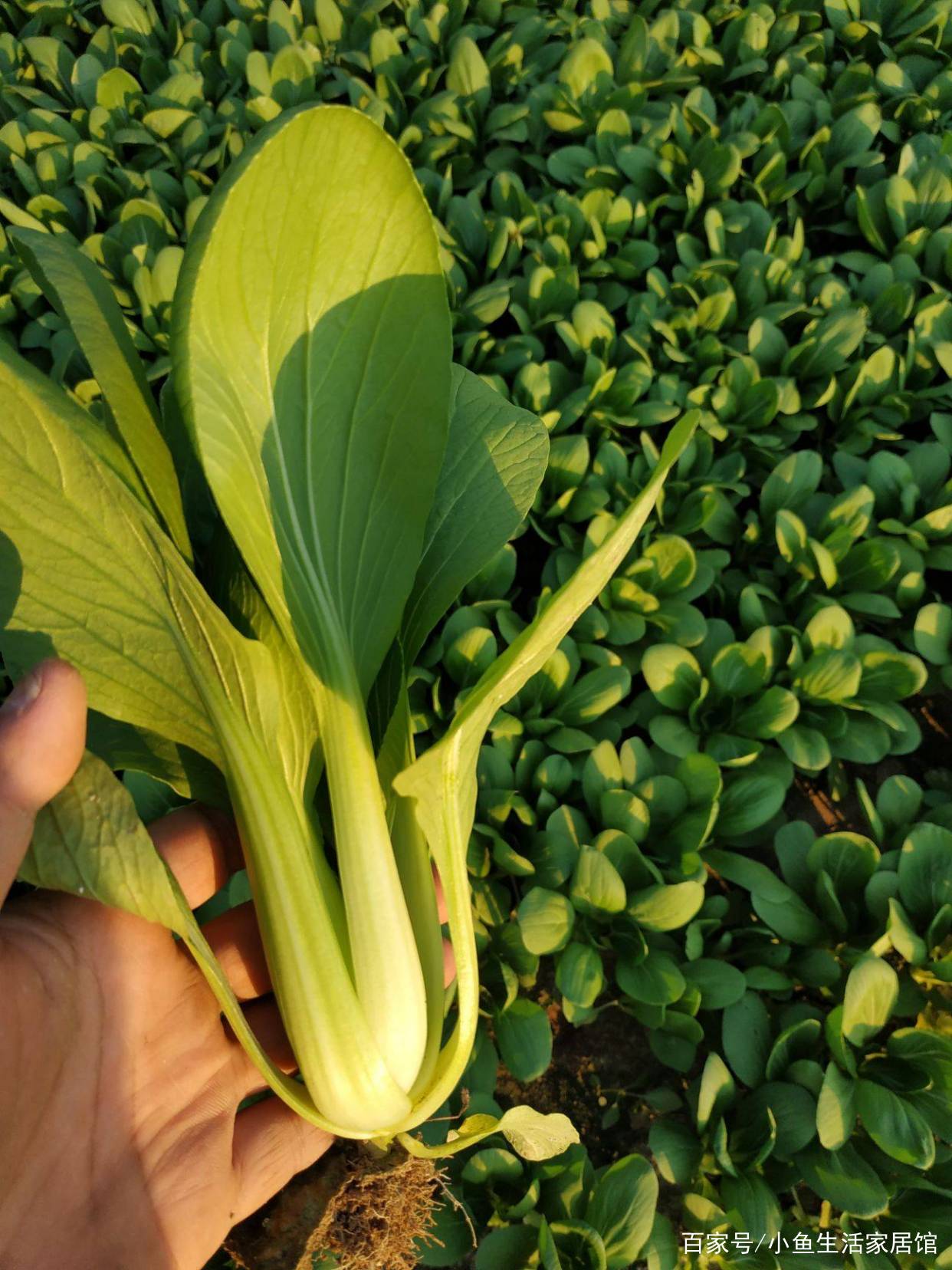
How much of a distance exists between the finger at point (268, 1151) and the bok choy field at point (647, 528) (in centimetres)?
11

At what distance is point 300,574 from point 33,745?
357mm

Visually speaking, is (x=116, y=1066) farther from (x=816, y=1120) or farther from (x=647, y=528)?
(x=647, y=528)

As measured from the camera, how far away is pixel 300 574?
1164mm

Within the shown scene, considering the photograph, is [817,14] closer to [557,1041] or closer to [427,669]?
[427,669]

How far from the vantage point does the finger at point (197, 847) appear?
140cm

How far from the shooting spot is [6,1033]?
111 centimetres

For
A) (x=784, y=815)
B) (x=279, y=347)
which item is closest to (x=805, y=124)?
(x=784, y=815)

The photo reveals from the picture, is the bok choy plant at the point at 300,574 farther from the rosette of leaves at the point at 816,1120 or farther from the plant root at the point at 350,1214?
the rosette of leaves at the point at 816,1120

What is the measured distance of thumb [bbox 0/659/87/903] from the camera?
0.98 m

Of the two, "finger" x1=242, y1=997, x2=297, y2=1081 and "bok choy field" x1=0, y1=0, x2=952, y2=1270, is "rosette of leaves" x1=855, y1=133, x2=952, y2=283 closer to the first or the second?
"bok choy field" x1=0, y1=0, x2=952, y2=1270

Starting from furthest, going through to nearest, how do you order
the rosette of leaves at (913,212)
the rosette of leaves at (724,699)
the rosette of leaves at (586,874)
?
the rosette of leaves at (913,212) → the rosette of leaves at (724,699) → the rosette of leaves at (586,874)

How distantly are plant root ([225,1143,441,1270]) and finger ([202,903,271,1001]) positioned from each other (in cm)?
29

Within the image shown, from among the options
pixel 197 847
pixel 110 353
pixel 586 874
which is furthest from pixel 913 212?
pixel 197 847

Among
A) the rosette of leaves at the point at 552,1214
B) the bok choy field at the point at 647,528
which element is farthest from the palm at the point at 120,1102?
the rosette of leaves at the point at 552,1214
